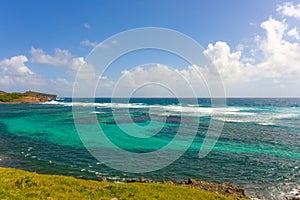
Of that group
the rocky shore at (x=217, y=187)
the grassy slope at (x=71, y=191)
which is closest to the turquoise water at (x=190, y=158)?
the rocky shore at (x=217, y=187)

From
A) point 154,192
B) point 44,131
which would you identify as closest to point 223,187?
point 154,192

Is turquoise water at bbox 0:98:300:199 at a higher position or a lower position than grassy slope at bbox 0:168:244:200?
lower

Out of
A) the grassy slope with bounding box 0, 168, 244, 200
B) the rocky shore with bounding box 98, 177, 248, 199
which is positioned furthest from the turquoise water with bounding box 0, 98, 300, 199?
the grassy slope with bounding box 0, 168, 244, 200

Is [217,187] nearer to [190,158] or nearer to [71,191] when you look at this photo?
[190,158]

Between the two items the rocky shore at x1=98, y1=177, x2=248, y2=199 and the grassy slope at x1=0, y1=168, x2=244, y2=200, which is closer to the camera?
the grassy slope at x1=0, y1=168, x2=244, y2=200

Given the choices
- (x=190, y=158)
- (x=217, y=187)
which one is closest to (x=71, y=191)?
(x=217, y=187)

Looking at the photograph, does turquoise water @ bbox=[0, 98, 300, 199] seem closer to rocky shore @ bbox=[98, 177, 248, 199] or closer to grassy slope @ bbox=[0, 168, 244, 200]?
rocky shore @ bbox=[98, 177, 248, 199]

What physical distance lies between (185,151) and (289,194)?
68.6 feet

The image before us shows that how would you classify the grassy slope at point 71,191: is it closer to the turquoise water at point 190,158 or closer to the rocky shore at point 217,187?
the rocky shore at point 217,187

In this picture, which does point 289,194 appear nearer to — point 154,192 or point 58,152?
point 154,192

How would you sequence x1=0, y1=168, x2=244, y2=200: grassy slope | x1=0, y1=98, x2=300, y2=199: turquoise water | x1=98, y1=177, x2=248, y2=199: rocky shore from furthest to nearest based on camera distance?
x1=0, y1=98, x2=300, y2=199: turquoise water
x1=98, y1=177, x2=248, y2=199: rocky shore
x1=0, y1=168, x2=244, y2=200: grassy slope

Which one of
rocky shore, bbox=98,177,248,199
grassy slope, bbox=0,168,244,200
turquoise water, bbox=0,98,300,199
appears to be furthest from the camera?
turquoise water, bbox=0,98,300,199

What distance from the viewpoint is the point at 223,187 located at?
91.9 ft

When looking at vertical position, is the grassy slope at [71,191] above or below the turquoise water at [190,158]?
above
